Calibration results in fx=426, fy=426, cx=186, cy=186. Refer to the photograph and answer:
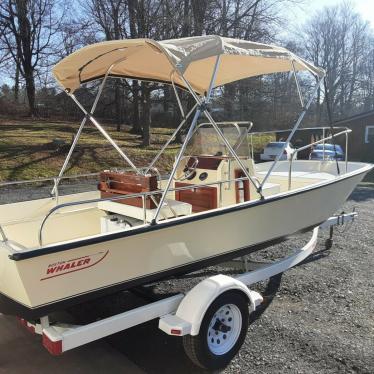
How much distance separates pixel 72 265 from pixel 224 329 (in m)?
1.37

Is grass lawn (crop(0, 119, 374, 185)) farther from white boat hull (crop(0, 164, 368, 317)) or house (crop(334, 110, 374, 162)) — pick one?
white boat hull (crop(0, 164, 368, 317))

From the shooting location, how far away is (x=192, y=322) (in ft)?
10.4

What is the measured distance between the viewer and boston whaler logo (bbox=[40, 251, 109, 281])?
2.82m

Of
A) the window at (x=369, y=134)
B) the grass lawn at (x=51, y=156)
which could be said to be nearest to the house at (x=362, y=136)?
the window at (x=369, y=134)

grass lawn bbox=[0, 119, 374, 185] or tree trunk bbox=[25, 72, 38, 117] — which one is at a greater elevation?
tree trunk bbox=[25, 72, 38, 117]

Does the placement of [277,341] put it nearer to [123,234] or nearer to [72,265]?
[123,234]

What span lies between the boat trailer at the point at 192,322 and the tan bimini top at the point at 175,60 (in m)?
1.80

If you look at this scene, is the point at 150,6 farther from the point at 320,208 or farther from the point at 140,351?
the point at 140,351

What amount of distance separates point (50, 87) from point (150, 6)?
52.2 feet

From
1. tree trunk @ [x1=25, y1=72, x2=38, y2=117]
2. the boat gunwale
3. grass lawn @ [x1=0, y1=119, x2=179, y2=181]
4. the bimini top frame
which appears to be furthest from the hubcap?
tree trunk @ [x1=25, y1=72, x2=38, y2=117]

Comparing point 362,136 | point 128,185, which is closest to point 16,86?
point 362,136

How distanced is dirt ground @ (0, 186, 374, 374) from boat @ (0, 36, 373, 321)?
1.97ft

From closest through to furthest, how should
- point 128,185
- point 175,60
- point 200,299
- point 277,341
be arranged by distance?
point 200,299
point 175,60
point 277,341
point 128,185

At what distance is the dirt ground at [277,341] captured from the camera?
3.29m
